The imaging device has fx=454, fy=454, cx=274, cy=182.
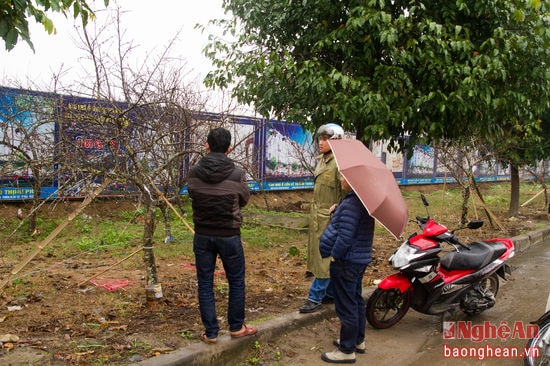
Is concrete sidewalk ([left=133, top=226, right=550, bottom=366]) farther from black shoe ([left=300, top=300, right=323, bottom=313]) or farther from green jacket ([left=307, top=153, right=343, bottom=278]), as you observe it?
green jacket ([left=307, top=153, right=343, bottom=278])

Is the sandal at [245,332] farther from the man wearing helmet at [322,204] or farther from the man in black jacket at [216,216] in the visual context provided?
the man wearing helmet at [322,204]

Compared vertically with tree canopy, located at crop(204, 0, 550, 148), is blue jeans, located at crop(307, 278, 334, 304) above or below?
below

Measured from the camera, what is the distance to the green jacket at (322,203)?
4.30 meters

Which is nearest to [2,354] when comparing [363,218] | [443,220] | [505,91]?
[363,218]

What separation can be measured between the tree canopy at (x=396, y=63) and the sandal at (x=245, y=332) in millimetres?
2749

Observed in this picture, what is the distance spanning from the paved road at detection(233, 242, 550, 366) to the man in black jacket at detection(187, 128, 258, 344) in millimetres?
607

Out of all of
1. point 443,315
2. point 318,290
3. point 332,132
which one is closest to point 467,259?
point 443,315

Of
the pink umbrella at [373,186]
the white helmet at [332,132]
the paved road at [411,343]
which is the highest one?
the white helmet at [332,132]

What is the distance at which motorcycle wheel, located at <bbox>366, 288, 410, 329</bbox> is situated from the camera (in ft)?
14.1

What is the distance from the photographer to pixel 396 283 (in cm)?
424

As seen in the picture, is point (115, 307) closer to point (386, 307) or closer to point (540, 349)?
point (386, 307)

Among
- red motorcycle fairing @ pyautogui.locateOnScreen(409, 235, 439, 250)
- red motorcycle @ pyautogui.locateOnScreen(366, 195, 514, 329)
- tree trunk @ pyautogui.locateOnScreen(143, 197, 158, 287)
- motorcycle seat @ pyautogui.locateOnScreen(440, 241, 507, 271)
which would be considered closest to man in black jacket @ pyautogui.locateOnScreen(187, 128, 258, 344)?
tree trunk @ pyautogui.locateOnScreen(143, 197, 158, 287)

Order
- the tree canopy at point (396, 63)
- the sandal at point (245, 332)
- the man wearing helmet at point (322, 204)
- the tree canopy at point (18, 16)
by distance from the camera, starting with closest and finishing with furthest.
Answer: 1. the tree canopy at point (18, 16)
2. the sandal at point (245, 332)
3. the man wearing helmet at point (322, 204)
4. the tree canopy at point (396, 63)

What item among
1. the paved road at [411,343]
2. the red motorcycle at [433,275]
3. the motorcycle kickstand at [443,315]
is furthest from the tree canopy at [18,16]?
the motorcycle kickstand at [443,315]
